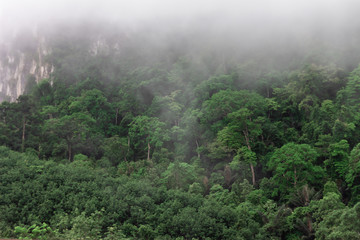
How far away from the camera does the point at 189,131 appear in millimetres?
32625

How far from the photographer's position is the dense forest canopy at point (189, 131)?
16.5 metres

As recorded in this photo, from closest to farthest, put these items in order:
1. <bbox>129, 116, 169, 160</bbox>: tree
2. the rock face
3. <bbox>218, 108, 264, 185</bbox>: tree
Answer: <bbox>218, 108, 264, 185</bbox>: tree, <bbox>129, 116, 169, 160</bbox>: tree, the rock face

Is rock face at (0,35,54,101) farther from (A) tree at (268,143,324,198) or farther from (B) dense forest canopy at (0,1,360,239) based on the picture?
(A) tree at (268,143,324,198)

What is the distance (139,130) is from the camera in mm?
35219

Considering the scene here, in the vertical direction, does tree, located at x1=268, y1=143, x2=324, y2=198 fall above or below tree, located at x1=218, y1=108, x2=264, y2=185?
below

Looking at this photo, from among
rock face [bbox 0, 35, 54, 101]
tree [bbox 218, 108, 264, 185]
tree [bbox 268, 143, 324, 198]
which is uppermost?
rock face [bbox 0, 35, 54, 101]

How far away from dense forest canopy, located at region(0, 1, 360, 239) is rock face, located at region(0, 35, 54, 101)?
0.67 meters

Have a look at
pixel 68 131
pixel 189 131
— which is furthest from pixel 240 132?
pixel 68 131

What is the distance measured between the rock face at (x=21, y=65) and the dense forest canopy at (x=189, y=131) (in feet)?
2.20

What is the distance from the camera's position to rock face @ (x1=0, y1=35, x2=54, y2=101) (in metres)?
53.9

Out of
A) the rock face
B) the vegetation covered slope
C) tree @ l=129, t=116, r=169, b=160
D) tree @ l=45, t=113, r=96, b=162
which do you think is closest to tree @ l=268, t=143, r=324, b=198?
the vegetation covered slope

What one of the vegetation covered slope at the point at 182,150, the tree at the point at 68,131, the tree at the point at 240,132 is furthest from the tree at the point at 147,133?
the tree at the point at 240,132

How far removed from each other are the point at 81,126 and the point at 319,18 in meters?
38.1

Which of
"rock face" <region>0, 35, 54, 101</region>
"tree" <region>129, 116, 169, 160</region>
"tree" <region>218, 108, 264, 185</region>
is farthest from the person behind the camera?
"rock face" <region>0, 35, 54, 101</region>
